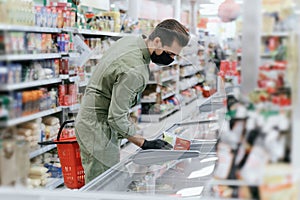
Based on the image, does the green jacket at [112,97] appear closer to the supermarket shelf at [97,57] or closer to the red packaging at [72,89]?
the supermarket shelf at [97,57]

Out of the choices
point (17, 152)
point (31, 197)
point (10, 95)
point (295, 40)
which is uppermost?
point (295, 40)

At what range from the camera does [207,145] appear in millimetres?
3615

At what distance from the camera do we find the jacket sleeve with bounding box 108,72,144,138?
3.36m

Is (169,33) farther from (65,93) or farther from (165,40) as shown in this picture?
(65,93)

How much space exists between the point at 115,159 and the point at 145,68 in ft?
2.24

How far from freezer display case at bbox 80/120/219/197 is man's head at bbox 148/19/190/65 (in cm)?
56

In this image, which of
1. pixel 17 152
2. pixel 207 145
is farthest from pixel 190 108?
pixel 17 152

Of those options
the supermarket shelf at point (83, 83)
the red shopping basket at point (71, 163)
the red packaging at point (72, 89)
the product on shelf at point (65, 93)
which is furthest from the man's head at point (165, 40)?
the product on shelf at point (65, 93)

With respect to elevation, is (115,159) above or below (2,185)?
below

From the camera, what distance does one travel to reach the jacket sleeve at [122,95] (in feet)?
11.0

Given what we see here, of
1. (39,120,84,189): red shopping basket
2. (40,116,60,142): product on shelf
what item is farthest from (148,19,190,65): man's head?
(40,116,60,142): product on shelf

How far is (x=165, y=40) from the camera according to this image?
3.72 metres

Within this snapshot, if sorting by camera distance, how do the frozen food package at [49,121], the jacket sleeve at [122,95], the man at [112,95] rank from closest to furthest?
the jacket sleeve at [122,95]
the man at [112,95]
the frozen food package at [49,121]

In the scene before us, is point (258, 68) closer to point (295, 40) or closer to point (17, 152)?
point (295, 40)
